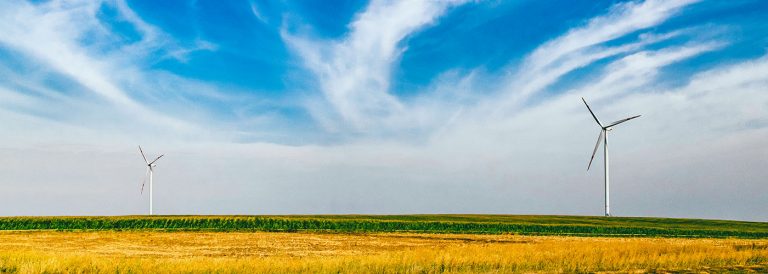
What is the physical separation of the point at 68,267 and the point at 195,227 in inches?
1801

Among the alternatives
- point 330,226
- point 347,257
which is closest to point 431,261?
point 347,257

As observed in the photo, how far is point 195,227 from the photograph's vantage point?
229ft

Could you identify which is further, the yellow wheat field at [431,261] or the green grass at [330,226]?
the green grass at [330,226]

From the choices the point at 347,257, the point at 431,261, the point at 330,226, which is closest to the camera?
the point at 431,261

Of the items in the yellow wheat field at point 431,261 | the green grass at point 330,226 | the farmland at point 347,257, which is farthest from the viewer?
the green grass at point 330,226

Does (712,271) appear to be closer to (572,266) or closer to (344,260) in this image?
(572,266)

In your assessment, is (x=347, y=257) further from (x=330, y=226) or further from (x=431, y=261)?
(x=330, y=226)

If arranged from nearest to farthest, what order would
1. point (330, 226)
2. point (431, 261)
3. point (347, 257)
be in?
point (431, 261) → point (347, 257) → point (330, 226)

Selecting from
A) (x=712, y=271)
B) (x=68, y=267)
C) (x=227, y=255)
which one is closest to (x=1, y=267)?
(x=68, y=267)

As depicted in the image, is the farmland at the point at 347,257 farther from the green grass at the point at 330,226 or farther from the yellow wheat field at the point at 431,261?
the green grass at the point at 330,226

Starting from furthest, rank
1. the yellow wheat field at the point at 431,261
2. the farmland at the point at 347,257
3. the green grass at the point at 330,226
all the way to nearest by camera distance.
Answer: the green grass at the point at 330,226 → the farmland at the point at 347,257 → the yellow wheat field at the point at 431,261

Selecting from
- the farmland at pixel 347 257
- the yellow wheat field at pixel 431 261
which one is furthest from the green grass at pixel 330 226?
the yellow wheat field at pixel 431 261

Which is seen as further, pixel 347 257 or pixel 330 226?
pixel 330 226

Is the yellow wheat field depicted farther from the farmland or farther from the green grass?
the green grass
